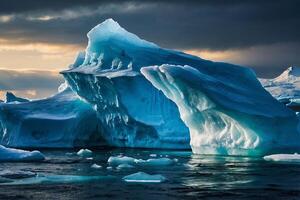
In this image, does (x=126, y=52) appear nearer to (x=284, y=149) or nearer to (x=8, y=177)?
(x=284, y=149)

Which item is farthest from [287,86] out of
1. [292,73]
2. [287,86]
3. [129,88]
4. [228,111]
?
[228,111]

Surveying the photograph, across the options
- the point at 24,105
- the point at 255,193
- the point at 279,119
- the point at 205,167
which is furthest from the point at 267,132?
the point at 24,105

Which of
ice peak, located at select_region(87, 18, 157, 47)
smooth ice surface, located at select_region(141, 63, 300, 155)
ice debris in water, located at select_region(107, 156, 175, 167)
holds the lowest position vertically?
ice debris in water, located at select_region(107, 156, 175, 167)

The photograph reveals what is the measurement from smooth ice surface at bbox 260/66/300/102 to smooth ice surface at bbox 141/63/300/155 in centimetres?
4428

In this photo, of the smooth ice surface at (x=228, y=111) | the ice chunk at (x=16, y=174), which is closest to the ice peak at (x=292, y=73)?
the smooth ice surface at (x=228, y=111)

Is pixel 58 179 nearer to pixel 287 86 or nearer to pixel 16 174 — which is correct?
pixel 16 174

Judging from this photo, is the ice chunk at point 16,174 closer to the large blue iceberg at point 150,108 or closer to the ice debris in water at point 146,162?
the ice debris in water at point 146,162

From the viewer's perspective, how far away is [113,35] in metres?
35.4

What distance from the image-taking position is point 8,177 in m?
19.7

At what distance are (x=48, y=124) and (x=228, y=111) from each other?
585 inches

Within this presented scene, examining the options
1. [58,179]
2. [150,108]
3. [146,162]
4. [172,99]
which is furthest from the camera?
[150,108]

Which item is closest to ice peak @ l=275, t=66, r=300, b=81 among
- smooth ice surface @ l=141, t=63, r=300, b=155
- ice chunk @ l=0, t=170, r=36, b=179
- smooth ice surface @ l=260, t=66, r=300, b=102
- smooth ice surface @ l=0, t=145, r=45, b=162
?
smooth ice surface @ l=260, t=66, r=300, b=102

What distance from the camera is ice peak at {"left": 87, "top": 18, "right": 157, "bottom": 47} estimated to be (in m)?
35.3

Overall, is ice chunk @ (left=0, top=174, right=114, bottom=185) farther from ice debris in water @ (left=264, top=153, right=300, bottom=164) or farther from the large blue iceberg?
ice debris in water @ (left=264, top=153, right=300, bottom=164)
